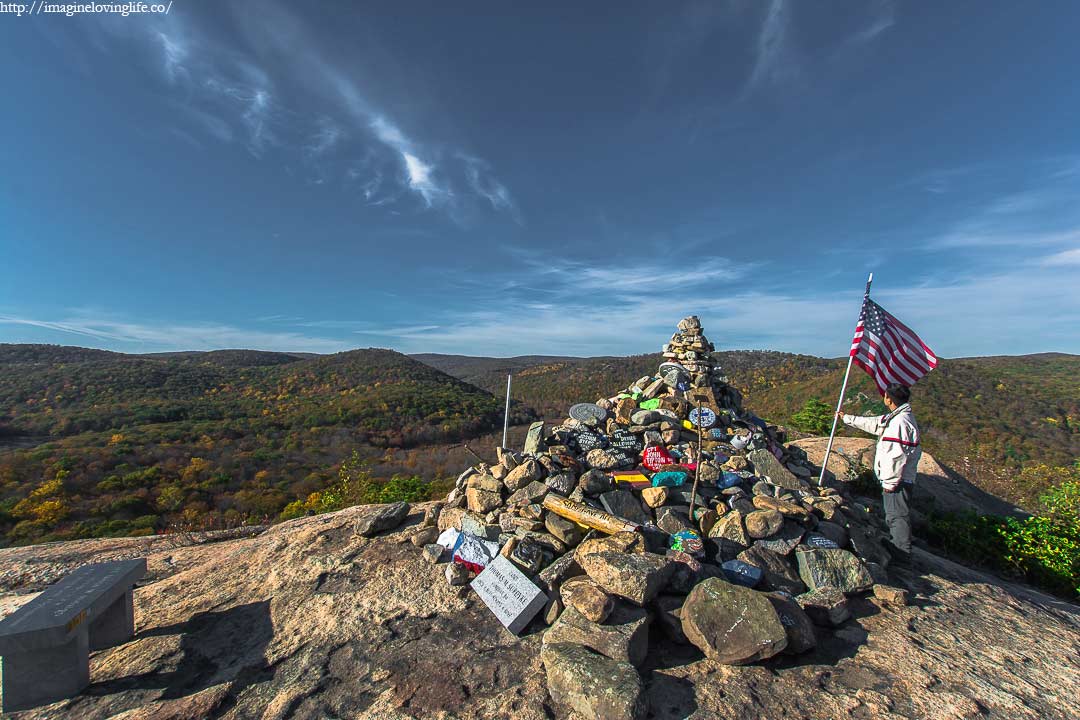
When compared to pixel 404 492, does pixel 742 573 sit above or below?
above

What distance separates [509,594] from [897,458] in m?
5.69

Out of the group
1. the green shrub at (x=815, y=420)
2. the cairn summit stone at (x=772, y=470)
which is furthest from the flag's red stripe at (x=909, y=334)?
the green shrub at (x=815, y=420)

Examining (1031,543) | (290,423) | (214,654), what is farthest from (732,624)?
(290,423)

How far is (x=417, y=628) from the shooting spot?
4.82 m

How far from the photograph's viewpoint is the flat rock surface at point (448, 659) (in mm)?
3623

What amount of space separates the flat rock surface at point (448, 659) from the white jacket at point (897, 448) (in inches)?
56.5

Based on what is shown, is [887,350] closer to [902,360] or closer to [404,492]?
[902,360]

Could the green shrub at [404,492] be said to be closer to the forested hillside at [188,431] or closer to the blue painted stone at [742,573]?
the forested hillside at [188,431]

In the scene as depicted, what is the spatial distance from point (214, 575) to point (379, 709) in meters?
4.73

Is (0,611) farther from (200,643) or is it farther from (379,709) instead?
(379,709)

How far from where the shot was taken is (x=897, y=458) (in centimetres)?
604

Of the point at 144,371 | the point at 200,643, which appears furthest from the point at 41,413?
the point at 200,643

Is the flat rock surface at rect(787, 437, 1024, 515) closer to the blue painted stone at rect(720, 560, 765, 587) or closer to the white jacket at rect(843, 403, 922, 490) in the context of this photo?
the white jacket at rect(843, 403, 922, 490)

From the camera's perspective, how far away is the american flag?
263 inches
